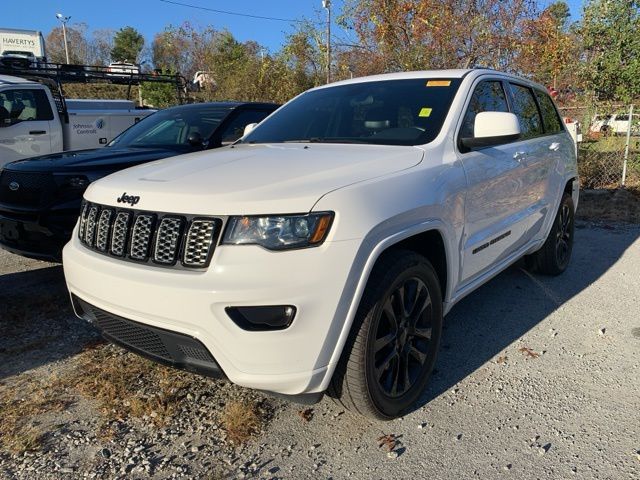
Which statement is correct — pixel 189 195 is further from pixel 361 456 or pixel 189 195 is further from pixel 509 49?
pixel 509 49

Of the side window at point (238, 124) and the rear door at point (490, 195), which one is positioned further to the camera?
the side window at point (238, 124)

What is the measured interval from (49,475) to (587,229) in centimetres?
701

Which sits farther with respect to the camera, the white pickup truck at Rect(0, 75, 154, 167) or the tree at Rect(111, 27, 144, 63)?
the tree at Rect(111, 27, 144, 63)

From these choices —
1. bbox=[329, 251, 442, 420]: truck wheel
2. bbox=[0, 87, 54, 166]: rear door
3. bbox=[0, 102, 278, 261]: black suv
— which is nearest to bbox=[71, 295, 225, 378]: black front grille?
bbox=[329, 251, 442, 420]: truck wheel

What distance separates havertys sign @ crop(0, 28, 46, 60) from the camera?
17.7m

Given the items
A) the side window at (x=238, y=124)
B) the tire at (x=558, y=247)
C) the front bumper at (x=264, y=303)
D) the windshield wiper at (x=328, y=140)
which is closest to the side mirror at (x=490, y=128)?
the windshield wiper at (x=328, y=140)

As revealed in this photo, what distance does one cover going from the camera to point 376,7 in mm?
12031

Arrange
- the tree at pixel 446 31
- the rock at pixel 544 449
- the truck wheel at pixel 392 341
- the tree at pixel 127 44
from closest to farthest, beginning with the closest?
the truck wheel at pixel 392 341 < the rock at pixel 544 449 < the tree at pixel 446 31 < the tree at pixel 127 44

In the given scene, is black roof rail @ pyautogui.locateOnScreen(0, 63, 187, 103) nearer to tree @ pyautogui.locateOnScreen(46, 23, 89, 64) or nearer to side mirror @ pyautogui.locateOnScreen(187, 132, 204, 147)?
side mirror @ pyautogui.locateOnScreen(187, 132, 204, 147)

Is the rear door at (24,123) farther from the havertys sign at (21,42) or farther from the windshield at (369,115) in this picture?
the havertys sign at (21,42)

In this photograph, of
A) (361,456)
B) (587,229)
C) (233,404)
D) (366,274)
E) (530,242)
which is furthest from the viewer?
(587,229)

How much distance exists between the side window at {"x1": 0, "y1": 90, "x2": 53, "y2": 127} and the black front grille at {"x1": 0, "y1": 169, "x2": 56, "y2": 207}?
4.43m

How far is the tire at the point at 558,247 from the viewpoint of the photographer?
4.85 meters

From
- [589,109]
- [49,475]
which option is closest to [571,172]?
[49,475]
